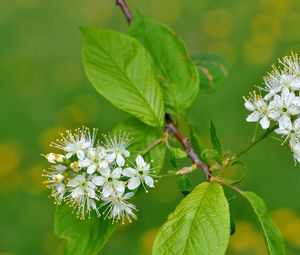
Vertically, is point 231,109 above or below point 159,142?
below

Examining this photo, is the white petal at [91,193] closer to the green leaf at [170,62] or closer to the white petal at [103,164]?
the white petal at [103,164]

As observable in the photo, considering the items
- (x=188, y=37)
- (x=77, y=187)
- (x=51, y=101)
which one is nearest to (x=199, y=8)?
(x=188, y=37)

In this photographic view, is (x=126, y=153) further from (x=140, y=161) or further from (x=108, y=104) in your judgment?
(x=108, y=104)

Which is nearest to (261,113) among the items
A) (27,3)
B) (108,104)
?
(108,104)

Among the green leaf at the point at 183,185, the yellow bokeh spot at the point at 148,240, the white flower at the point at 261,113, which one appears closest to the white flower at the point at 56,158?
the green leaf at the point at 183,185

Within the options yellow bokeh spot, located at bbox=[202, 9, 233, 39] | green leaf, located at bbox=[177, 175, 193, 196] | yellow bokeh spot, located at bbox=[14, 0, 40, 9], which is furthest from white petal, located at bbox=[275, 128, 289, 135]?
yellow bokeh spot, located at bbox=[14, 0, 40, 9]

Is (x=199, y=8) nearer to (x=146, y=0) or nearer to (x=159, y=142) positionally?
(x=146, y=0)
